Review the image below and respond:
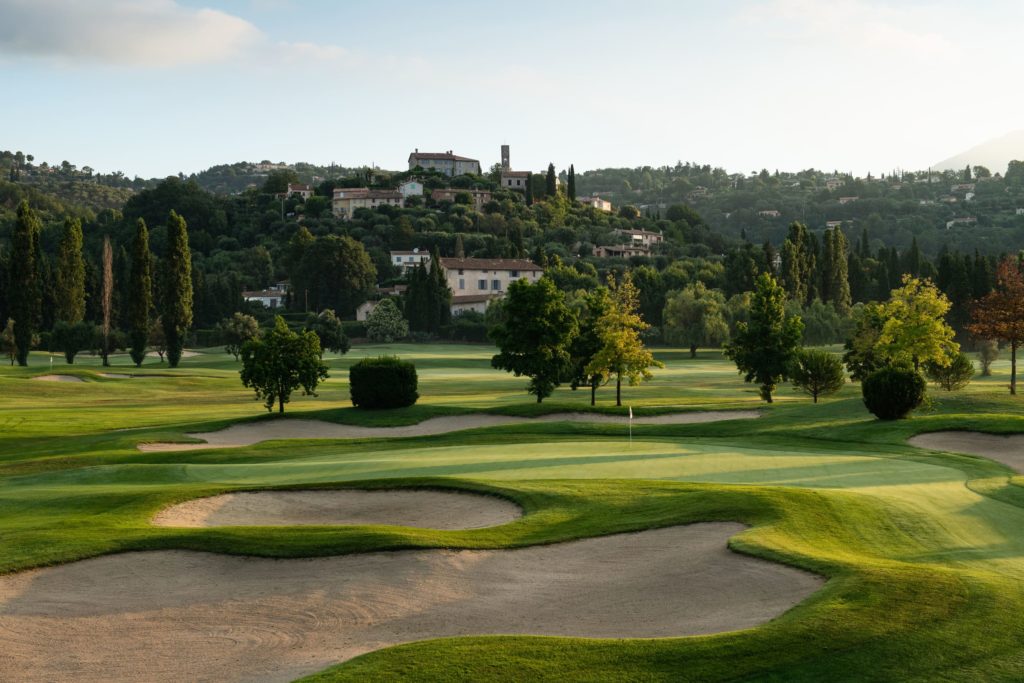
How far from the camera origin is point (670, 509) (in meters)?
20.9

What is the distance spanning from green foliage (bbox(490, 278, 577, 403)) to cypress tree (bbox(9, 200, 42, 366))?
47.9m

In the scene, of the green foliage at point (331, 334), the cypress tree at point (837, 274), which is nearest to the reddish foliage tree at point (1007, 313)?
the green foliage at point (331, 334)

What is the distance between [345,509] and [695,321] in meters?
89.9

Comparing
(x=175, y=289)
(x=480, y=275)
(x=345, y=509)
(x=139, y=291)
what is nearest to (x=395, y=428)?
(x=345, y=509)

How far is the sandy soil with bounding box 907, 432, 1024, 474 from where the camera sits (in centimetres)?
3206

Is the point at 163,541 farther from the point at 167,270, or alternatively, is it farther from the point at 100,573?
the point at 167,270

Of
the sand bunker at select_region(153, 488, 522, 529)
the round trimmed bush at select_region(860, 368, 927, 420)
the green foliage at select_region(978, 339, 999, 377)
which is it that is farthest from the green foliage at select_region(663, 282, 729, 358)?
the sand bunker at select_region(153, 488, 522, 529)

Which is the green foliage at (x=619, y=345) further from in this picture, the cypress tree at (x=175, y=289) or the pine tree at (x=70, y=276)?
the pine tree at (x=70, y=276)

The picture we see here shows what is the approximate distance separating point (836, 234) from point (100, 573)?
401 ft

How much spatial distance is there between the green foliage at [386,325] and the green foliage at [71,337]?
35.5 m

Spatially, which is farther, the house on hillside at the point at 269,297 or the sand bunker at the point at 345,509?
the house on hillside at the point at 269,297

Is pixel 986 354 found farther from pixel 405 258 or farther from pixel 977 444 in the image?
pixel 405 258

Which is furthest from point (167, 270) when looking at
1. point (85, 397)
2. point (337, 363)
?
point (85, 397)

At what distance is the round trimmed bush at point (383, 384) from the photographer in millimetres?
49844
